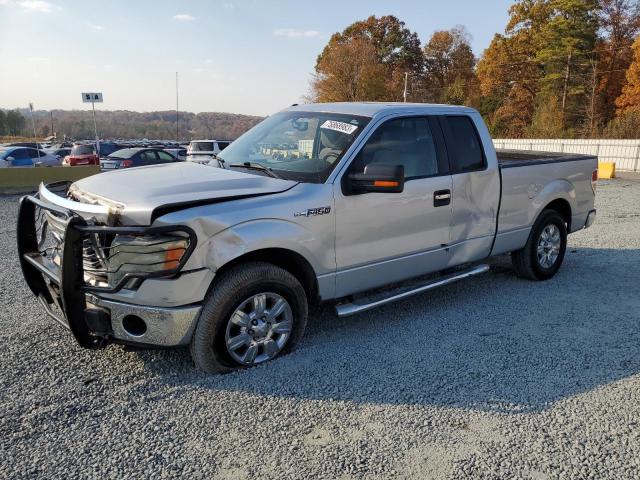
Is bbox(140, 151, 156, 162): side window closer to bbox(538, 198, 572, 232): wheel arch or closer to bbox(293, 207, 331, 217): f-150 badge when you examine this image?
bbox(538, 198, 572, 232): wheel arch

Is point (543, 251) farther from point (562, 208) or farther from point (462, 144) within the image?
point (462, 144)

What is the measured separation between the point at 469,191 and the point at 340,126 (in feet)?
4.76

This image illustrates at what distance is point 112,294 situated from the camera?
3146 millimetres

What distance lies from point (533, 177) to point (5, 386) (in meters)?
5.19

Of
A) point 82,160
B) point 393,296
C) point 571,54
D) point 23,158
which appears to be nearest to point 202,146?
point 82,160

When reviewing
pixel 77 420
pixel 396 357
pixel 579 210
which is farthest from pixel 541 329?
pixel 77 420

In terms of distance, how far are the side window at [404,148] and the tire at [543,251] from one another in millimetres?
1970

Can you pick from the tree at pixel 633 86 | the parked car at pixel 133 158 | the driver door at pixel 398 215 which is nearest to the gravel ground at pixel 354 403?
the driver door at pixel 398 215

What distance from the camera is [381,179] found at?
3615mm

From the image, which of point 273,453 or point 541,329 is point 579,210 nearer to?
point 541,329

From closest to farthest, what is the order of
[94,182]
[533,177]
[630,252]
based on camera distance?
[94,182], [533,177], [630,252]

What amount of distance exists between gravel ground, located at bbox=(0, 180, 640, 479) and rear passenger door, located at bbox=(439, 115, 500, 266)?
2.20 feet

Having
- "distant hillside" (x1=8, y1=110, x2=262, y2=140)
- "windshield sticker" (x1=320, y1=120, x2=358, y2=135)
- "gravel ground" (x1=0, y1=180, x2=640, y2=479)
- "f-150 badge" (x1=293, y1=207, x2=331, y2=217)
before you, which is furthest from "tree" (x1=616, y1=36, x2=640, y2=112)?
"distant hillside" (x1=8, y1=110, x2=262, y2=140)

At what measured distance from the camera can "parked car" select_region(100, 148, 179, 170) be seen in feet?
55.0
